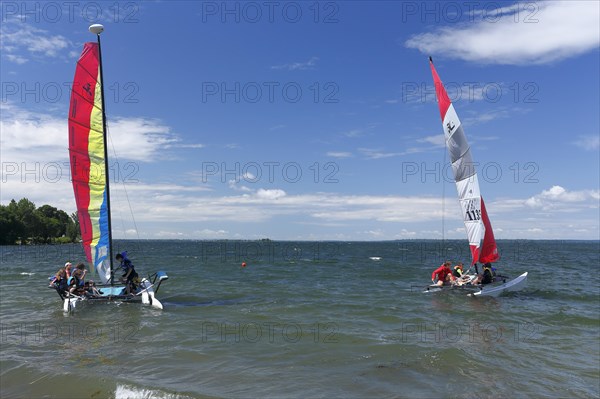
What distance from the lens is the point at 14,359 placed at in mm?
9180

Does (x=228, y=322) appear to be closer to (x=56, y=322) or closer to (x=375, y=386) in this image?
(x=56, y=322)

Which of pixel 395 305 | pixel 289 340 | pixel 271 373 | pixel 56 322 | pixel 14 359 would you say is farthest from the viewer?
pixel 395 305

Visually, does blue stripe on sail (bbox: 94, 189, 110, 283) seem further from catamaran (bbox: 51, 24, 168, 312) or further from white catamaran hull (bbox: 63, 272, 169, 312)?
white catamaran hull (bbox: 63, 272, 169, 312)

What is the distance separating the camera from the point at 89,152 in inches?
591

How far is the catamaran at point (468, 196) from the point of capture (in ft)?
61.5

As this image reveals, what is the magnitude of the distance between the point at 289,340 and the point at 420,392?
4.50 metres

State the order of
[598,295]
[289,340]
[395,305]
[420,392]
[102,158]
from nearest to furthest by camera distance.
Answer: [420,392]
[289,340]
[102,158]
[395,305]
[598,295]

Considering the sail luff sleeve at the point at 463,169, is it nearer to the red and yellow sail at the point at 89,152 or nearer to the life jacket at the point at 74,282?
the red and yellow sail at the point at 89,152

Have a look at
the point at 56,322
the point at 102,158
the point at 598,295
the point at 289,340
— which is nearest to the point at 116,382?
the point at 289,340

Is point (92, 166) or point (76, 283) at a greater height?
point (92, 166)

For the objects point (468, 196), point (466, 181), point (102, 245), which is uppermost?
point (466, 181)

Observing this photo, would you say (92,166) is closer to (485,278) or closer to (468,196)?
(468,196)

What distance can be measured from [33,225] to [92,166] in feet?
322
